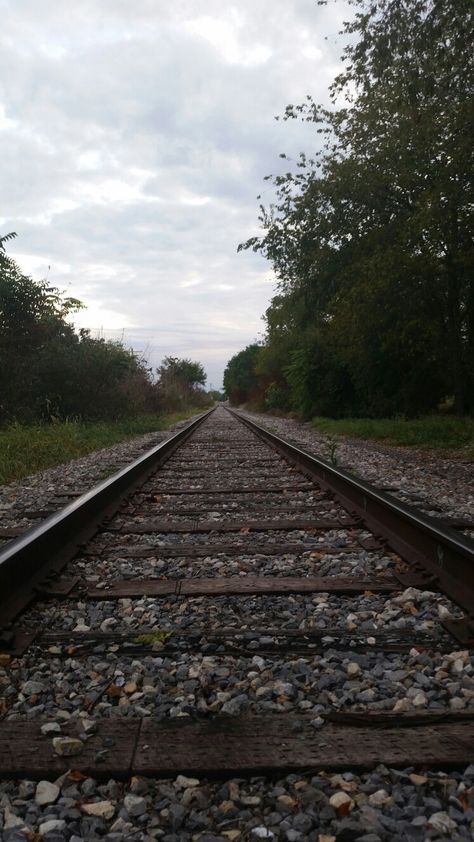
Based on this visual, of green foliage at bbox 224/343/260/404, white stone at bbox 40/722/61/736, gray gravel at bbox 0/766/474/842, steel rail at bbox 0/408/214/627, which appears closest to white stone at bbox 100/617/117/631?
steel rail at bbox 0/408/214/627

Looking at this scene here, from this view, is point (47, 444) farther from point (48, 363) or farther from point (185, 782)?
point (185, 782)

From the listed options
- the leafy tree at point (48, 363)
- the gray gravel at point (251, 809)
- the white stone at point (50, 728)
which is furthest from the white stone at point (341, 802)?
the leafy tree at point (48, 363)

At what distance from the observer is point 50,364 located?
1611cm

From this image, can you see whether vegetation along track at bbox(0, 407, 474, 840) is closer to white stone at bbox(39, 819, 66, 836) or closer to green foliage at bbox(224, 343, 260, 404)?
white stone at bbox(39, 819, 66, 836)

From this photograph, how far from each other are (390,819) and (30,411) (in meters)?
14.5

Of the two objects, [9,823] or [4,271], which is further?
[4,271]

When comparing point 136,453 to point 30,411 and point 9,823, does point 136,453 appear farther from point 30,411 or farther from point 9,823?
point 9,823

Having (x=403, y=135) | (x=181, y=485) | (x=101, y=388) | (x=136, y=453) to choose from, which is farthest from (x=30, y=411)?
(x=403, y=135)

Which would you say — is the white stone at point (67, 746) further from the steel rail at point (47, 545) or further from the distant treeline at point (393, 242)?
the distant treeline at point (393, 242)

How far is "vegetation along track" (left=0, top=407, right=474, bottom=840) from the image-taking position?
1595 millimetres

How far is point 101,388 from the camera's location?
17.9 metres

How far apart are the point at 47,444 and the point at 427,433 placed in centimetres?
762

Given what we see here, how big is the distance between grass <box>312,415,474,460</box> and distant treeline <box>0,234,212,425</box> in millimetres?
6946

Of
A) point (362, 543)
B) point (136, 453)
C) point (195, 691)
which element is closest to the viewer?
point (195, 691)
